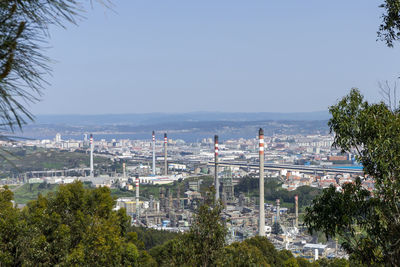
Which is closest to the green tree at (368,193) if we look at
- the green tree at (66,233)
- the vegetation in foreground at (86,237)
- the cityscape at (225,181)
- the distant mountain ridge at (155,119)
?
the cityscape at (225,181)

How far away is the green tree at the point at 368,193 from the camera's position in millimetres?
2760

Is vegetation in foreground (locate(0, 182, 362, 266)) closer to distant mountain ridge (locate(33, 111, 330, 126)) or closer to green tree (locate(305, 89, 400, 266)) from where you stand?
green tree (locate(305, 89, 400, 266))

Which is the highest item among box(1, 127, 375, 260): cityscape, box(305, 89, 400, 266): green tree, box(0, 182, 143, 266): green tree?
box(305, 89, 400, 266): green tree

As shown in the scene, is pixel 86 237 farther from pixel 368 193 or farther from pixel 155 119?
A: pixel 155 119

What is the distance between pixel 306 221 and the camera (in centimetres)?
306

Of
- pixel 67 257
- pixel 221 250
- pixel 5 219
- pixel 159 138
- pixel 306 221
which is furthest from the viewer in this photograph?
pixel 159 138

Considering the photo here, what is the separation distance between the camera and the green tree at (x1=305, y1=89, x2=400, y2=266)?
9.05 feet

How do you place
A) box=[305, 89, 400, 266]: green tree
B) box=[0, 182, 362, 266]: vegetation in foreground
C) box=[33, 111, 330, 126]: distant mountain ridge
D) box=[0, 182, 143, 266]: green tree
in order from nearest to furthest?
box=[305, 89, 400, 266]: green tree, box=[0, 182, 362, 266]: vegetation in foreground, box=[0, 182, 143, 266]: green tree, box=[33, 111, 330, 126]: distant mountain ridge

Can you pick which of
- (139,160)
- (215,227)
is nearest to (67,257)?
(215,227)

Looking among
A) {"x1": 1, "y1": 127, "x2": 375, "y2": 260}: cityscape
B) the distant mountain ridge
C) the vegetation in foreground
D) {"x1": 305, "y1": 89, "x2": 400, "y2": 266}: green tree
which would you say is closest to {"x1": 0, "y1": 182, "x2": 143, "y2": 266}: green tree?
the vegetation in foreground

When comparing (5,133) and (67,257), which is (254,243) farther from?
(5,133)

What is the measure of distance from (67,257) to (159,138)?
226 feet

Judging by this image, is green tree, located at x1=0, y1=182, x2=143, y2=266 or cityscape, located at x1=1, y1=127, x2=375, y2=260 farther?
cityscape, located at x1=1, y1=127, x2=375, y2=260

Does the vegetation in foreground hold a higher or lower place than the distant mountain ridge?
higher
